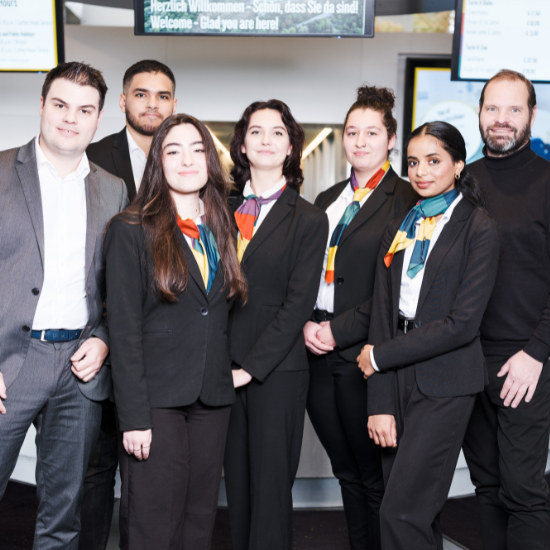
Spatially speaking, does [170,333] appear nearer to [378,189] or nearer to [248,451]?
[248,451]

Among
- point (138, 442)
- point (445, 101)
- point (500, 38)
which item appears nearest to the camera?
point (138, 442)

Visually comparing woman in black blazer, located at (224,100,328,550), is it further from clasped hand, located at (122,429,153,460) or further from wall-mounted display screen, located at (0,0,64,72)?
wall-mounted display screen, located at (0,0,64,72)

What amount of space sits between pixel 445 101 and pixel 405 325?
2935 mm

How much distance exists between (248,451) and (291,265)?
686mm

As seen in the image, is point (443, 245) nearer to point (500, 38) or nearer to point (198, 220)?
point (198, 220)

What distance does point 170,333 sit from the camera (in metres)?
1.99

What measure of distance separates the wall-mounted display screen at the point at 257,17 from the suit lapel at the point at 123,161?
0.71 metres

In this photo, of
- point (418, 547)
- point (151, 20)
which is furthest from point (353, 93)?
point (418, 547)

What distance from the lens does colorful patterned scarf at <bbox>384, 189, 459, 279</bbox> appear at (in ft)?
7.05

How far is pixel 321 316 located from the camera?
8.21 ft

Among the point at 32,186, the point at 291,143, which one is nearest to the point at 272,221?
the point at 291,143

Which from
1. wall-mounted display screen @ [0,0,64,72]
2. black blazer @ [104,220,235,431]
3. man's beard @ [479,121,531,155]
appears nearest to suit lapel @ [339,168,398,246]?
man's beard @ [479,121,531,155]

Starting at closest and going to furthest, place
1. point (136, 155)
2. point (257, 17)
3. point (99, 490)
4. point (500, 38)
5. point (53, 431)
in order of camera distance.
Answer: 1. point (53, 431)
2. point (99, 490)
3. point (136, 155)
4. point (257, 17)
5. point (500, 38)

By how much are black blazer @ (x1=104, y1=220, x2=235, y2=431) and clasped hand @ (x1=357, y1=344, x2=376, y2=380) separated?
485 mm
